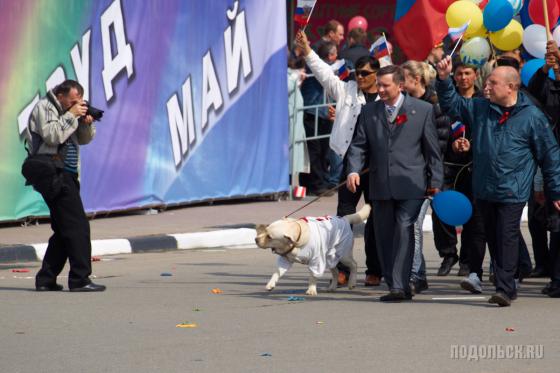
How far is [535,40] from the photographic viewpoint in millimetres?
11352

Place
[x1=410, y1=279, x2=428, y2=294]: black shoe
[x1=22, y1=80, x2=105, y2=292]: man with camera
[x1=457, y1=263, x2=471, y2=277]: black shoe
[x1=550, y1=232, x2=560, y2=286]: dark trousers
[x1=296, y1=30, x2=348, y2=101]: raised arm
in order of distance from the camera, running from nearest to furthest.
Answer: [x1=550, y1=232, x2=560, y2=286]: dark trousers, [x1=22, y1=80, x2=105, y2=292]: man with camera, [x1=410, y1=279, x2=428, y2=294]: black shoe, [x1=296, y1=30, x2=348, y2=101]: raised arm, [x1=457, y1=263, x2=471, y2=277]: black shoe

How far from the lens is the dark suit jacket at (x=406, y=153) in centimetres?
1026

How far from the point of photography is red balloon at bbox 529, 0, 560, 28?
1136 centimetres

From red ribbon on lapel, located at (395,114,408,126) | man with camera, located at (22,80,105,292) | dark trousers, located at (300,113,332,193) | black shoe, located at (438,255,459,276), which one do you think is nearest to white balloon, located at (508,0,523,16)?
red ribbon on lapel, located at (395,114,408,126)

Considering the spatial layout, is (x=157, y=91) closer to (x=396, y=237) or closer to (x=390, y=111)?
(x=390, y=111)

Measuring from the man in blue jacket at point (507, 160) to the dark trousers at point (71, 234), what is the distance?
10.2ft

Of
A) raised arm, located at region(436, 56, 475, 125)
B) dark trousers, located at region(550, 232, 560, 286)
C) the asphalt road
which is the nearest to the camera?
the asphalt road

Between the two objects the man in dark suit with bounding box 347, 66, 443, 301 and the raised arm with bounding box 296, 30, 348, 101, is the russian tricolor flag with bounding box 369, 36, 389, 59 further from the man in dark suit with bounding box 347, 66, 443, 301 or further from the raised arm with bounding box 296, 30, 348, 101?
the man in dark suit with bounding box 347, 66, 443, 301

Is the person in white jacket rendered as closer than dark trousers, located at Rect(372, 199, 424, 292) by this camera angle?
No

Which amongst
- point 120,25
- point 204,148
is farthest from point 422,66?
point 204,148

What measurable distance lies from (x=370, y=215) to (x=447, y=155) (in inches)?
40.1

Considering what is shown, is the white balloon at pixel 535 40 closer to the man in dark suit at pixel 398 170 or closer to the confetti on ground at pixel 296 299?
the man in dark suit at pixel 398 170

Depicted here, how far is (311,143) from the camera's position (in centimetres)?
2028

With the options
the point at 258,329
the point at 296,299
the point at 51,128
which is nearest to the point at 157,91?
the point at 51,128
